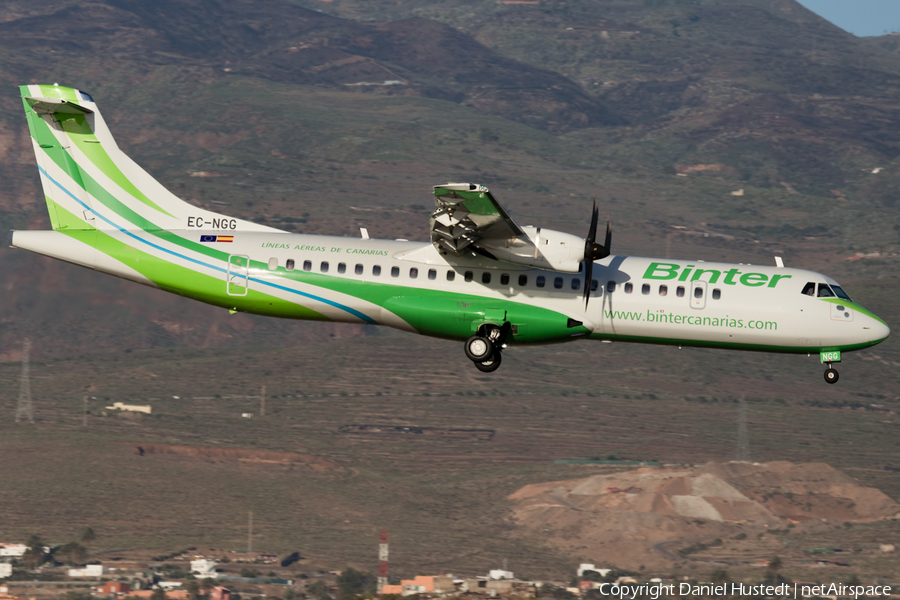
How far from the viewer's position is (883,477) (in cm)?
17162

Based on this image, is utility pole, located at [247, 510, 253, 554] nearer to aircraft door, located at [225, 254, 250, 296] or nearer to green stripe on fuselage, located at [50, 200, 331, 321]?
green stripe on fuselage, located at [50, 200, 331, 321]

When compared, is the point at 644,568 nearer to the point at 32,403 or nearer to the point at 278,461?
the point at 278,461

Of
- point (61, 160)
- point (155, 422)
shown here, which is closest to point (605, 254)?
point (61, 160)

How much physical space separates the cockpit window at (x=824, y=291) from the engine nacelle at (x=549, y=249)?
801cm

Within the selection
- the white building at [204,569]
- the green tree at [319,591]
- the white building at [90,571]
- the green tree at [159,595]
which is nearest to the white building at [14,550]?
the white building at [90,571]

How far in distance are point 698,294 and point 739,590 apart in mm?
107281

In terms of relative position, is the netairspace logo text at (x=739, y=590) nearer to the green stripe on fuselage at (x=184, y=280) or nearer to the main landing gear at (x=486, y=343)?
the main landing gear at (x=486, y=343)

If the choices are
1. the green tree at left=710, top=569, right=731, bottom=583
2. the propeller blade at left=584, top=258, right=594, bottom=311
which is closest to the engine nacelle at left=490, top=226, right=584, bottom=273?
the propeller blade at left=584, top=258, right=594, bottom=311

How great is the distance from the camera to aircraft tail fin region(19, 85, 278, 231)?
132 feet

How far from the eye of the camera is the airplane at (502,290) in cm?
3734

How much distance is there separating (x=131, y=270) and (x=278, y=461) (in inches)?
5778

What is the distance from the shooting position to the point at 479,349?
37.3 meters

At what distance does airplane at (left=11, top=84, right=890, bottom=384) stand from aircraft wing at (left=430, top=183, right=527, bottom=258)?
0.28 feet

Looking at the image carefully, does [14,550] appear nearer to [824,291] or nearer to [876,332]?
[824,291]
